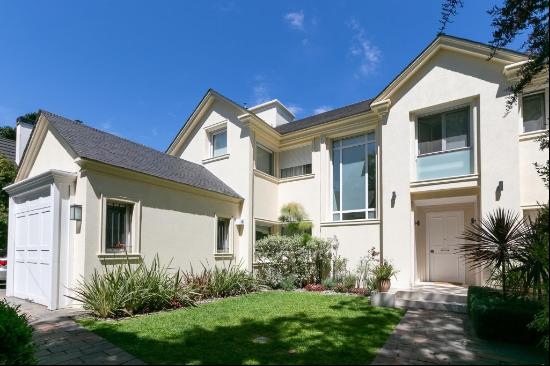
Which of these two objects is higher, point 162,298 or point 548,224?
point 548,224

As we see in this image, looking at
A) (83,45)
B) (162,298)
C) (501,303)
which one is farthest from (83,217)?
(501,303)

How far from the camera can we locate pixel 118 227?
10.3 m

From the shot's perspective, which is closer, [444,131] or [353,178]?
[444,131]

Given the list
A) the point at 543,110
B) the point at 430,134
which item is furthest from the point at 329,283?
the point at 543,110

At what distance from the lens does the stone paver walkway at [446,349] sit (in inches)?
209

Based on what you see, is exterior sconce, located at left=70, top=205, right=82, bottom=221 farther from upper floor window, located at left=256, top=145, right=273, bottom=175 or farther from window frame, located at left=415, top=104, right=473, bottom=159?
window frame, located at left=415, top=104, right=473, bottom=159

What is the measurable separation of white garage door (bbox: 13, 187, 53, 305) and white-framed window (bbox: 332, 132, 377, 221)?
1067 centimetres

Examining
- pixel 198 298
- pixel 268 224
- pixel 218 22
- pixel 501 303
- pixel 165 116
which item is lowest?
pixel 198 298

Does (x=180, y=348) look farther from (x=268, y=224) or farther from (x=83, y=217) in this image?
(x=268, y=224)

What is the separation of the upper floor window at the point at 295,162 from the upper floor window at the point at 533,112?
838 cm

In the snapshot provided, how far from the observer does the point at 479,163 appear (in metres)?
11.1

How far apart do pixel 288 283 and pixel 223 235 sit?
11.7ft

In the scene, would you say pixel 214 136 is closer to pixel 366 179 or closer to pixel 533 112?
pixel 366 179

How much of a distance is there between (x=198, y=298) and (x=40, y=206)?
5695 mm
